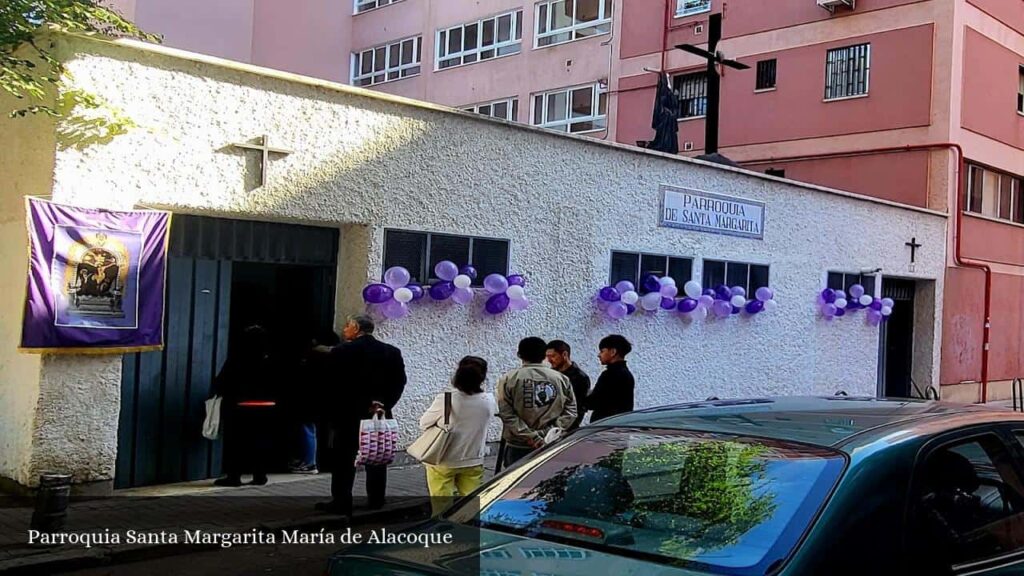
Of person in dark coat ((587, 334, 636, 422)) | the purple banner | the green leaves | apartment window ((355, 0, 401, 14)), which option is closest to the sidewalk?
the purple banner

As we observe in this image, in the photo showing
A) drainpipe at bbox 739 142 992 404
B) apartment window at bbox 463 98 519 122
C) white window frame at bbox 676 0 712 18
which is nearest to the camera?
drainpipe at bbox 739 142 992 404

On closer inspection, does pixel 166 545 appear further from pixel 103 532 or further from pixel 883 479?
pixel 883 479

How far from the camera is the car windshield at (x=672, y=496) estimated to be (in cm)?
301

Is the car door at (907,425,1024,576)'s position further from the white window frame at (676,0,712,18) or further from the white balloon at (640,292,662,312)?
the white window frame at (676,0,712,18)

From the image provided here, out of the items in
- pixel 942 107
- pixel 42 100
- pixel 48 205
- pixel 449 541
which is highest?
pixel 942 107

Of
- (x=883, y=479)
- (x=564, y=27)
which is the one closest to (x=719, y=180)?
(x=883, y=479)

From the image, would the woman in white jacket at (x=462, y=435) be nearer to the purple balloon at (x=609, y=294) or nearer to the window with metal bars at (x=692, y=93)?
the purple balloon at (x=609, y=294)

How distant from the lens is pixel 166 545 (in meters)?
6.85

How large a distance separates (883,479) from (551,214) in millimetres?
8761

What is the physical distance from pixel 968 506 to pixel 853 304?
13676mm

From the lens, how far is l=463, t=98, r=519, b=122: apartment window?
29297 millimetres

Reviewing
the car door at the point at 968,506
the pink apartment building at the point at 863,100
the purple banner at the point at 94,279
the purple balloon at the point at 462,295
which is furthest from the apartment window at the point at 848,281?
the car door at the point at 968,506

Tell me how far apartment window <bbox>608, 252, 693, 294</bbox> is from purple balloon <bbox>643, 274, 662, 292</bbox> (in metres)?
0.06

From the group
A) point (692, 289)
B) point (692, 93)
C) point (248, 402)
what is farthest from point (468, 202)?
point (692, 93)
